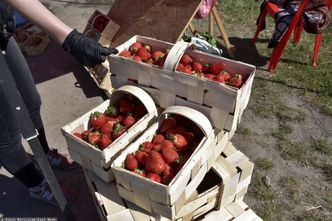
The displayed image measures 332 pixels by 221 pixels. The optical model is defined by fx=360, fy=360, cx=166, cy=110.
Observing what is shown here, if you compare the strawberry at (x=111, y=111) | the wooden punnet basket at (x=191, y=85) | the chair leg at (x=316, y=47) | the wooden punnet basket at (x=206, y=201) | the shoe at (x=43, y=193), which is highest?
the wooden punnet basket at (x=191, y=85)

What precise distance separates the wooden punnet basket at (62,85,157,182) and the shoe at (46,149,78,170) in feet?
3.07

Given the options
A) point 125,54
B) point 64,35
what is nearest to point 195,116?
point 125,54

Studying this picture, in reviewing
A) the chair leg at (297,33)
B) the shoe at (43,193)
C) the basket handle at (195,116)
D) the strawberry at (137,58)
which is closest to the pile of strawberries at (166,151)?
the basket handle at (195,116)

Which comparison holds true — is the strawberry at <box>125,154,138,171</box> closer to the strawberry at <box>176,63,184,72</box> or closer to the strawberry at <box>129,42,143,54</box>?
the strawberry at <box>176,63,184,72</box>

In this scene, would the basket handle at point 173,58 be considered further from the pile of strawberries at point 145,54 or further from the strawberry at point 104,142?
the strawberry at point 104,142

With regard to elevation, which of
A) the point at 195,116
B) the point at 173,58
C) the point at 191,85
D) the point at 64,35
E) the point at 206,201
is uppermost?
the point at 64,35

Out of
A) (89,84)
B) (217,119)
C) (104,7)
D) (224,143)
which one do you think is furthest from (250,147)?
(104,7)

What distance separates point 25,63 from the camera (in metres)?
2.40

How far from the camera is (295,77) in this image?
4.02 metres

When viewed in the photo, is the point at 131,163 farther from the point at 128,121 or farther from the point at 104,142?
the point at 128,121

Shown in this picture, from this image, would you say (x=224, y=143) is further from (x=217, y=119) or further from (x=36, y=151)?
(x=36, y=151)

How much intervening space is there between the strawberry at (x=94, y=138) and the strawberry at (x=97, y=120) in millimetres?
69

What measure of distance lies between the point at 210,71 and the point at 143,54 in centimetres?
45

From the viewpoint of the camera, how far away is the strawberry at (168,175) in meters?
1.87
